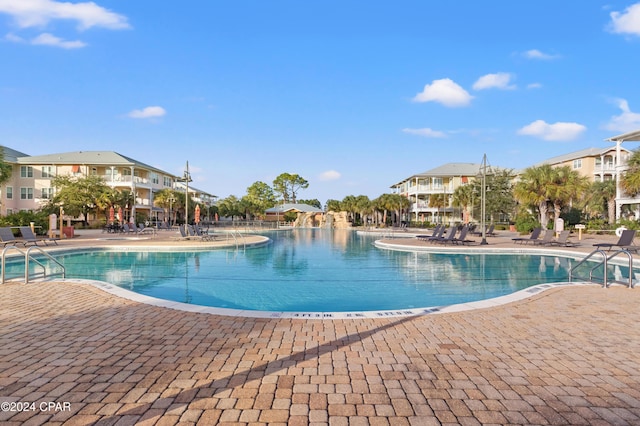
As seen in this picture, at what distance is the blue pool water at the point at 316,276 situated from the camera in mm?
8422

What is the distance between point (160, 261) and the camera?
565 inches

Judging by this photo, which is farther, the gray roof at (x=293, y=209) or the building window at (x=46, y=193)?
the gray roof at (x=293, y=209)

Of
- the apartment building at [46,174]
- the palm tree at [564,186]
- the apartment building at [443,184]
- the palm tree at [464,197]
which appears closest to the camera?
the palm tree at [564,186]

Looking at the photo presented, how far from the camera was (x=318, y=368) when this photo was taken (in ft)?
12.2

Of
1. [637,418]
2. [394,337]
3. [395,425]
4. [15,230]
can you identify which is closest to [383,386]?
[395,425]

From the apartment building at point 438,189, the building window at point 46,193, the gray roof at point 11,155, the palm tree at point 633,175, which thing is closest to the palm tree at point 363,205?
the apartment building at point 438,189

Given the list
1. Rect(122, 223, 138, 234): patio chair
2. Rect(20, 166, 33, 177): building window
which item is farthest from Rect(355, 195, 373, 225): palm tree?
Rect(20, 166, 33, 177): building window

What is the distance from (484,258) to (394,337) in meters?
12.4

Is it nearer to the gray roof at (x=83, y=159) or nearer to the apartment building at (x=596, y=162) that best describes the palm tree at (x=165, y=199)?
the gray roof at (x=83, y=159)

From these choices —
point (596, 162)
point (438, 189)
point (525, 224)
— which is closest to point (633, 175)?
point (525, 224)

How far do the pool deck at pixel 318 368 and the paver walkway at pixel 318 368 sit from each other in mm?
16

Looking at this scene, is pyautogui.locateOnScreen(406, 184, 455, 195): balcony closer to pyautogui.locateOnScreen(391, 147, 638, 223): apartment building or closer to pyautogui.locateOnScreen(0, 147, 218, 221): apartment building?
pyautogui.locateOnScreen(391, 147, 638, 223): apartment building

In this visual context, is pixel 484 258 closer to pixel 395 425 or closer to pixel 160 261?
pixel 160 261

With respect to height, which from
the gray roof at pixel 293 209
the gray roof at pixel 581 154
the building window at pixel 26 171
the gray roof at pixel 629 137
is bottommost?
the gray roof at pixel 293 209
